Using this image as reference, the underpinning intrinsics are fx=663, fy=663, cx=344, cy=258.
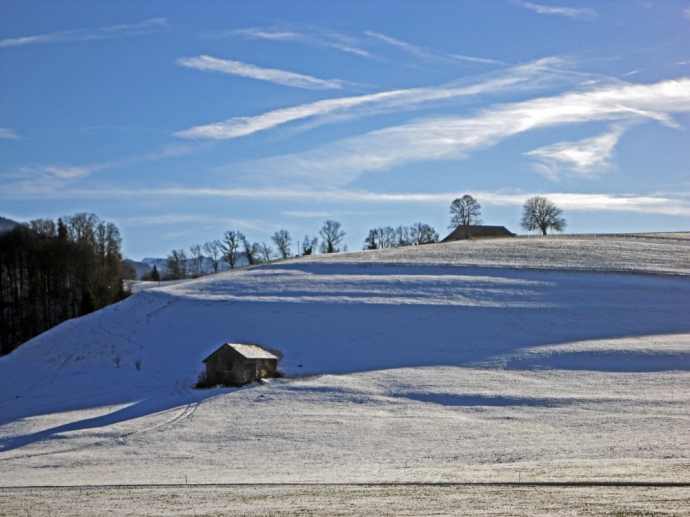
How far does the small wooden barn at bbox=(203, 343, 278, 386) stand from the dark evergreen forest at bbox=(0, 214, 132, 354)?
37056 millimetres

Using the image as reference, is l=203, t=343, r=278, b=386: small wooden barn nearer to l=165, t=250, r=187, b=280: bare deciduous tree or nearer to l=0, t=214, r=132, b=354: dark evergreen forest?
l=0, t=214, r=132, b=354: dark evergreen forest

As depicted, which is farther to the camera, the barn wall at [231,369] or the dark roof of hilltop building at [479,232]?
the dark roof of hilltop building at [479,232]

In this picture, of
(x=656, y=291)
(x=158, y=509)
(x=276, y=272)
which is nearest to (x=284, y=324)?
(x=276, y=272)

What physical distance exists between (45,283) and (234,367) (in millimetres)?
51490

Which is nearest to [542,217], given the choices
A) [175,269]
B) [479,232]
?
[479,232]

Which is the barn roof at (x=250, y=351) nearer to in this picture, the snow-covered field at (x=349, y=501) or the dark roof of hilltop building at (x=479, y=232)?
the snow-covered field at (x=349, y=501)

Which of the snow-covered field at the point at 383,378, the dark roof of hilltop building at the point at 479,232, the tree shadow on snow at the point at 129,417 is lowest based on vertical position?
the tree shadow on snow at the point at 129,417

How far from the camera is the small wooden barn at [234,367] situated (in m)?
41.2

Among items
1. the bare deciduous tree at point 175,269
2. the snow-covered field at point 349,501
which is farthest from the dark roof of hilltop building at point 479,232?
the snow-covered field at point 349,501

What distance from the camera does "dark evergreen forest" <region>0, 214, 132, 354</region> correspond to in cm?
7569

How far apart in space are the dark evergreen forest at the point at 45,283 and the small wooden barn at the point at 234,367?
3706 cm

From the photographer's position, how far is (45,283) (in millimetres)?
82688

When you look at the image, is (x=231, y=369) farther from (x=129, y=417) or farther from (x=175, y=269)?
(x=175, y=269)

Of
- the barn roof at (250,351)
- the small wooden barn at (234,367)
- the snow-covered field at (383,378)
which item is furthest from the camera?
the barn roof at (250,351)
